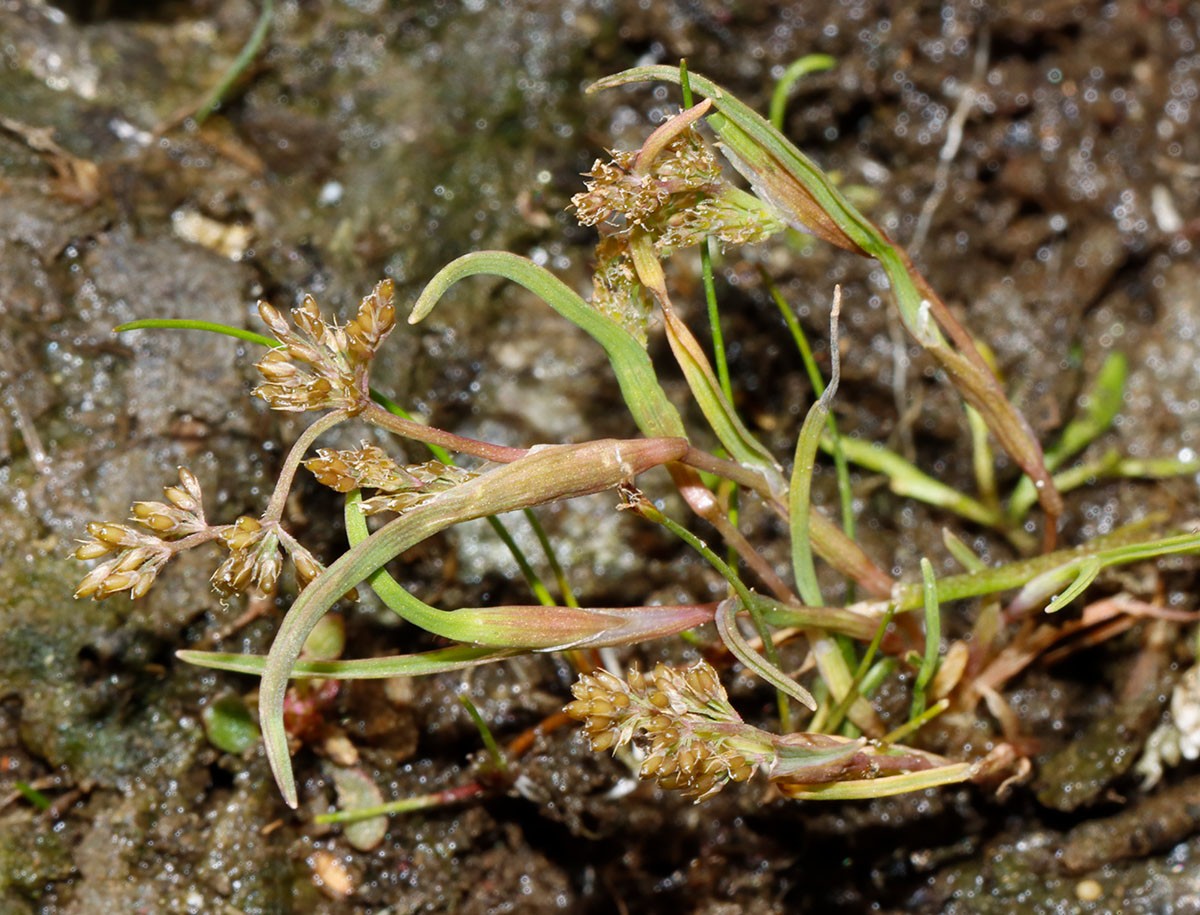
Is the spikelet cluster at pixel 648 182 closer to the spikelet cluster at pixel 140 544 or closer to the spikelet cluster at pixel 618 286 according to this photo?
the spikelet cluster at pixel 618 286

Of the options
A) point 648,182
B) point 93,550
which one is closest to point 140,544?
point 93,550

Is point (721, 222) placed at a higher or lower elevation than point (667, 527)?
higher

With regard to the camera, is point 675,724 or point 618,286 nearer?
point 675,724

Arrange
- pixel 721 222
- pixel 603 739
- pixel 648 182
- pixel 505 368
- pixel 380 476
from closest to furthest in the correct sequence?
1. pixel 380 476
2. pixel 603 739
3. pixel 648 182
4. pixel 721 222
5. pixel 505 368

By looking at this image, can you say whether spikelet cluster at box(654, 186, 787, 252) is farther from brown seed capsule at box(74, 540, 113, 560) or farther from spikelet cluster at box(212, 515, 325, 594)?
brown seed capsule at box(74, 540, 113, 560)

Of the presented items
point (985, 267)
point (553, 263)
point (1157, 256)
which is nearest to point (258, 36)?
point (553, 263)

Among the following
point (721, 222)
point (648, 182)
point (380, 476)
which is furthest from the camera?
point (721, 222)

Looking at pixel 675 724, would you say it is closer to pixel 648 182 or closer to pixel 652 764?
pixel 652 764

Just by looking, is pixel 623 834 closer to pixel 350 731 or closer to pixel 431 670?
pixel 350 731
